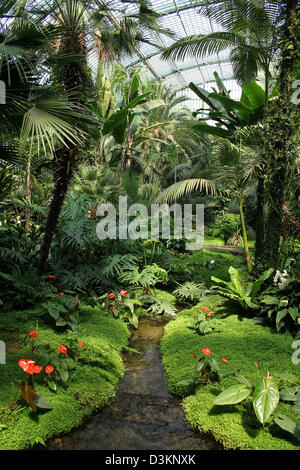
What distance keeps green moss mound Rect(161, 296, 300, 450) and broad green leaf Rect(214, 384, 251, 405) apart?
0.15 meters

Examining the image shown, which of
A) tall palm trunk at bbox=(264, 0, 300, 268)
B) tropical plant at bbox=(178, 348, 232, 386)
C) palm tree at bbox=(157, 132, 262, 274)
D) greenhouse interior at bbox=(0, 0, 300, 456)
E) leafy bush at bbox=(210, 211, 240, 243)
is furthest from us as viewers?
leafy bush at bbox=(210, 211, 240, 243)

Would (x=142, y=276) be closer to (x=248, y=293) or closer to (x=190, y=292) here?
(x=190, y=292)

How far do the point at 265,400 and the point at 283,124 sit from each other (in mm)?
4118

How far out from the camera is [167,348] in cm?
442

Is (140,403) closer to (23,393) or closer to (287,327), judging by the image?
(23,393)

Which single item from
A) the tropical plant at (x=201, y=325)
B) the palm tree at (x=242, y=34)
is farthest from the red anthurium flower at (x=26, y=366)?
the palm tree at (x=242, y=34)

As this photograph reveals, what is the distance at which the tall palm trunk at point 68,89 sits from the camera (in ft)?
15.4

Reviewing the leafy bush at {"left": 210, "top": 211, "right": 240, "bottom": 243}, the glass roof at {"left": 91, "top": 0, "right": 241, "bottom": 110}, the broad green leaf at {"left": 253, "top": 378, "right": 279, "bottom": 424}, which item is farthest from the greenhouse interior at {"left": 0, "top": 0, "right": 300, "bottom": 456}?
the glass roof at {"left": 91, "top": 0, "right": 241, "bottom": 110}

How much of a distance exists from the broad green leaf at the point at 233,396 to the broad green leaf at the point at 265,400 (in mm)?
125

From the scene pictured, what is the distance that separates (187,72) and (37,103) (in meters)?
25.6

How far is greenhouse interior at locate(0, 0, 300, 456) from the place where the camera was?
2674 millimetres

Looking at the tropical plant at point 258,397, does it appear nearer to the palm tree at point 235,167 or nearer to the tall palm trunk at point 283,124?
the tall palm trunk at point 283,124

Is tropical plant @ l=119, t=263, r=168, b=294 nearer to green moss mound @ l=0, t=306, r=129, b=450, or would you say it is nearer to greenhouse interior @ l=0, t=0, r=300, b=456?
greenhouse interior @ l=0, t=0, r=300, b=456

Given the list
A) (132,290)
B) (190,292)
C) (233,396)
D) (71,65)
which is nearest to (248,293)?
(190,292)
